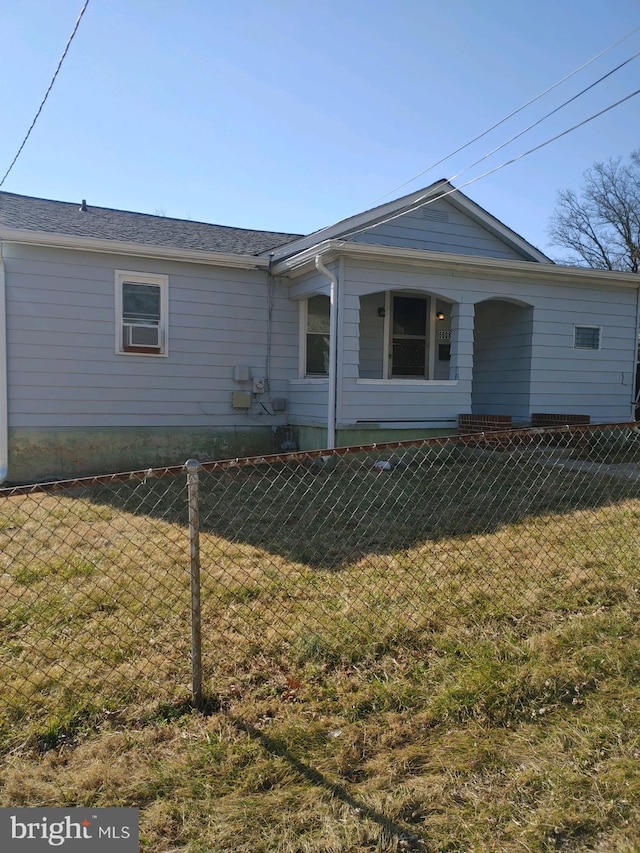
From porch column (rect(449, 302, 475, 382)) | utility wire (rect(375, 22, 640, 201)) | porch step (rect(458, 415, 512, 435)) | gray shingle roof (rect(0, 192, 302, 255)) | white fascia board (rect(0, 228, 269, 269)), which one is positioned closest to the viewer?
utility wire (rect(375, 22, 640, 201))

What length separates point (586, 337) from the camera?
33.8 feet

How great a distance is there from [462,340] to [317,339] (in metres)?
2.51

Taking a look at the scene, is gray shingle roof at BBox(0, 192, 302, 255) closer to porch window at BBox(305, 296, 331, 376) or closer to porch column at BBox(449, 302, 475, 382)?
porch window at BBox(305, 296, 331, 376)

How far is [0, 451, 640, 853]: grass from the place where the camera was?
2.07 m

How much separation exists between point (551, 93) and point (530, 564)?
16.4ft

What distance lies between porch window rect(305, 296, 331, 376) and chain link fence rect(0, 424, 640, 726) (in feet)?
11.8

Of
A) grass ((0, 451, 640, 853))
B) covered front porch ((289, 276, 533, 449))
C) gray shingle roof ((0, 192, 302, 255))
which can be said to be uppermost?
gray shingle roof ((0, 192, 302, 255))

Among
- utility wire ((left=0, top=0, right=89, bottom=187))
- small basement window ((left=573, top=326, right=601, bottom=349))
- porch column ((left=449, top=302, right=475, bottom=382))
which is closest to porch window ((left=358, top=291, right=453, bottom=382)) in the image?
porch column ((left=449, top=302, right=475, bottom=382))

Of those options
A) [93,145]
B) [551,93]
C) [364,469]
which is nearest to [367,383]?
[364,469]

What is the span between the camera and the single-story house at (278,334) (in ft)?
27.9

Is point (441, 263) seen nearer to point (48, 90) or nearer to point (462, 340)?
point (462, 340)

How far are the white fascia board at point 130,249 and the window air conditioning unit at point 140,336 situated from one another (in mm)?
1063

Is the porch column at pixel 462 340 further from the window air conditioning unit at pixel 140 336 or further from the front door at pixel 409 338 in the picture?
the window air conditioning unit at pixel 140 336

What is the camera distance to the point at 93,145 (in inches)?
340
